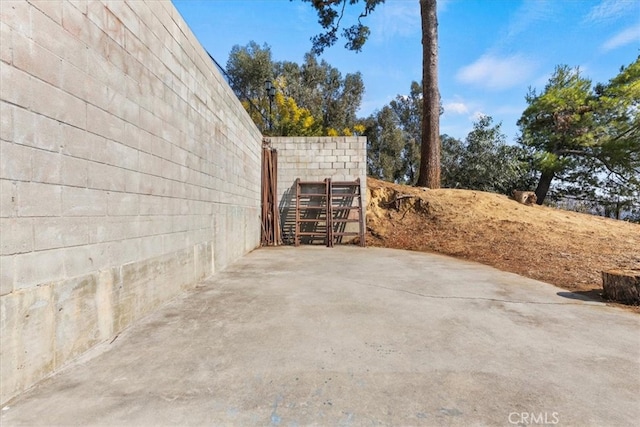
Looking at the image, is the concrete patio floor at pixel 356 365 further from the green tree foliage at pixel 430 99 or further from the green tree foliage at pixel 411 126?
the green tree foliage at pixel 411 126

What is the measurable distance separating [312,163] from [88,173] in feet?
24.9

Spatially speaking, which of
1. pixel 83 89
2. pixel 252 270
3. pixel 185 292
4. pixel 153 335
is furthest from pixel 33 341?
pixel 252 270

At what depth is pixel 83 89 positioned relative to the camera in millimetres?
2230

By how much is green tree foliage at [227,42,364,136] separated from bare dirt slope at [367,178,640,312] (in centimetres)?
960

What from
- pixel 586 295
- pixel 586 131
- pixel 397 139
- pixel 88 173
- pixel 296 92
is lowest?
pixel 586 295

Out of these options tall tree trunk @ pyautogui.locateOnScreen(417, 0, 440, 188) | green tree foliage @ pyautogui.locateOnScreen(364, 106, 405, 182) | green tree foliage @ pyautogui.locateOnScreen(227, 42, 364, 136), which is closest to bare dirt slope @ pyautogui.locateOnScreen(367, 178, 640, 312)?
tall tree trunk @ pyautogui.locateOnScreen(417, 0, 440, 188)

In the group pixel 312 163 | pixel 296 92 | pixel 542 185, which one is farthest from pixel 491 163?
pixel 296 92

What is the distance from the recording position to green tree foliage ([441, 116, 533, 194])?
13.0 meters

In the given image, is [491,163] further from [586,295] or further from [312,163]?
[586,295]

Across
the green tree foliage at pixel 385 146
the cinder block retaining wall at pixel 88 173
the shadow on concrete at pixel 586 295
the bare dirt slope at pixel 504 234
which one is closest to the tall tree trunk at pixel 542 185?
the bare dirt slope at pixel 504 234

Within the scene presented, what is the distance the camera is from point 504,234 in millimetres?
8055

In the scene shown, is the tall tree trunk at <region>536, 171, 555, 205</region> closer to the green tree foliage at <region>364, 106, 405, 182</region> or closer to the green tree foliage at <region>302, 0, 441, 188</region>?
the green tree foliage at <region>302, 0, 441, 188</region>

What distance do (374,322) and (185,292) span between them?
2.46 meters

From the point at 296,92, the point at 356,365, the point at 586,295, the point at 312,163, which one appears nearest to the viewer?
the point at 356,365
